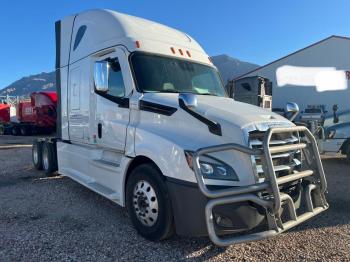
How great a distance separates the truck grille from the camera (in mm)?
4094

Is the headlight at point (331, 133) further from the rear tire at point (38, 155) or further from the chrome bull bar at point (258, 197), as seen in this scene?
the rear tire at point (38, 155)

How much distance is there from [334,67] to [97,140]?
28734mm

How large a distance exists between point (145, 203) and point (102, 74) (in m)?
2.00

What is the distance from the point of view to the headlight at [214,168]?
3.96 metres

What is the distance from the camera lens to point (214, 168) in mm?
3984

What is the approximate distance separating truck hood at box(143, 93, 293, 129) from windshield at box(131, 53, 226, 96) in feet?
0.85

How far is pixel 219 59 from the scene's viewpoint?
589 ft

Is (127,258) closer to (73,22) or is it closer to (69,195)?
(69,195)

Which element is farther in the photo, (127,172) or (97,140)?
(97,140)

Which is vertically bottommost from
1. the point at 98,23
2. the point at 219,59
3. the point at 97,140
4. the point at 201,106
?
the point at 97,140

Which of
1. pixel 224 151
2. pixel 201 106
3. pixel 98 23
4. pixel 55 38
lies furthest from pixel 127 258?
pixel 55 38

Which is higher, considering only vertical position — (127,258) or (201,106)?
(201,106)

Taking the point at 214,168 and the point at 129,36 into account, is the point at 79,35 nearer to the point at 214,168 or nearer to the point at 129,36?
the point at 129,36

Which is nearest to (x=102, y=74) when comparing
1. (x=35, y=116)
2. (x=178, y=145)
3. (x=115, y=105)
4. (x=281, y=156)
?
(x=115, y=105)
